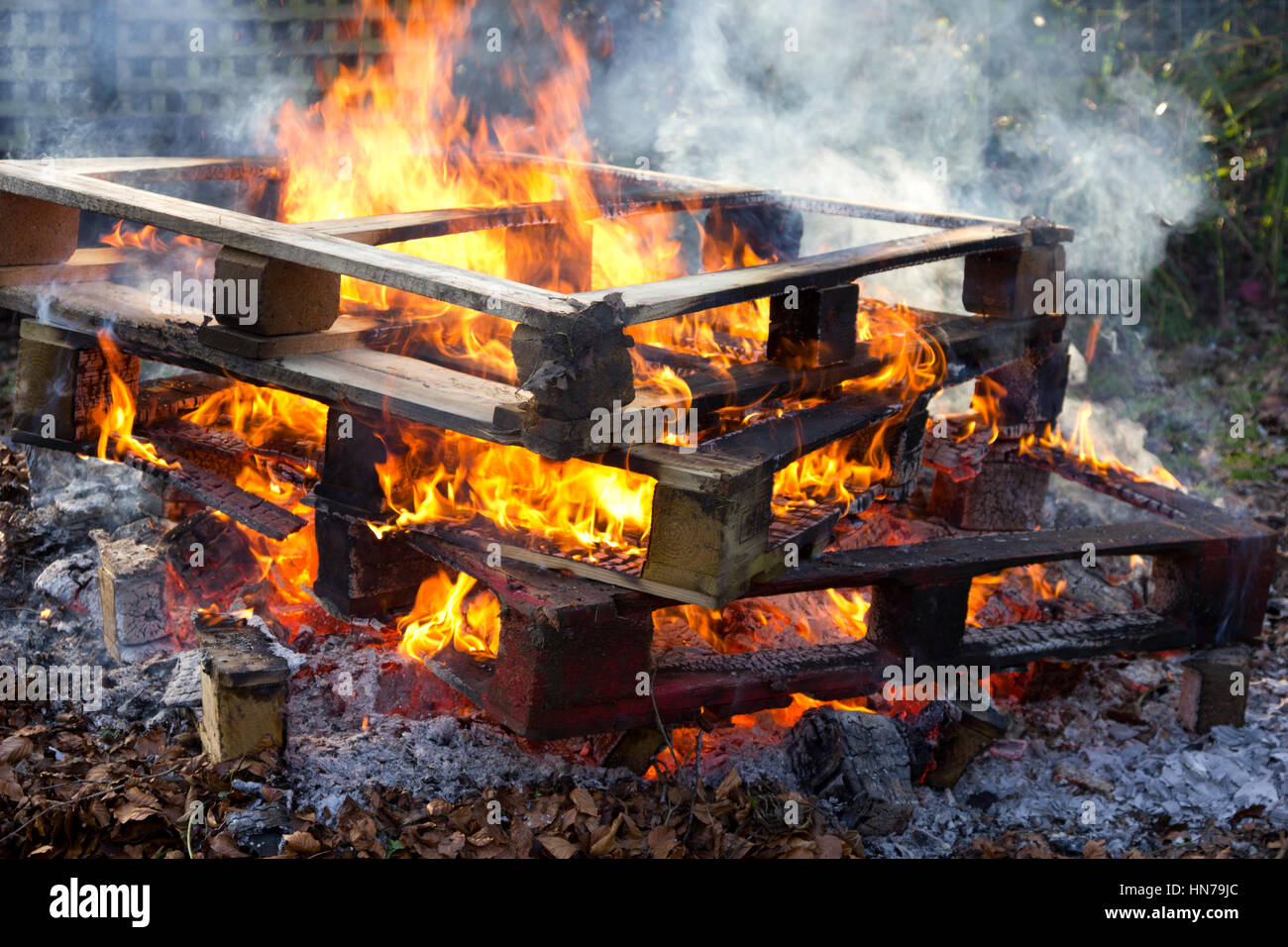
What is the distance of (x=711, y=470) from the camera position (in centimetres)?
335

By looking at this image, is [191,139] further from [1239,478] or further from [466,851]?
[1239,478]

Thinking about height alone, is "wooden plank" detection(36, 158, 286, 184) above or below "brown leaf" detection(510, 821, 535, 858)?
above

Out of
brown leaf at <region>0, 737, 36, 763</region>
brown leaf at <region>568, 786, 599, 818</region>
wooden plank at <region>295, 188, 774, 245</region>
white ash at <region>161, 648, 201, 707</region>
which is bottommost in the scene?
brown leaf at <region>568, 786, 599, 818</region>

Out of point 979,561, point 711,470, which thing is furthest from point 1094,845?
point 711,470

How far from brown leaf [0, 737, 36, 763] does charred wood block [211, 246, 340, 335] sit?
1.45 meters

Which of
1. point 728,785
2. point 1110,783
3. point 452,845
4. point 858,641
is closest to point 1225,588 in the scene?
point 1110,783

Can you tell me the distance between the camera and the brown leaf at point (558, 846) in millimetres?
3520

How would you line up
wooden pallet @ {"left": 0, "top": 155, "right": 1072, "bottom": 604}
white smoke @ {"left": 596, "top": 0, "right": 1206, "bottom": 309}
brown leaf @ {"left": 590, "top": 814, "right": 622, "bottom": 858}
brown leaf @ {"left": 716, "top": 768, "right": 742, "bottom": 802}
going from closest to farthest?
wooden pallet @ {"left": 0, "top": 155, "right": 1072, "bottom": 604}
brown leaf @ {"left": 590, "top": 814, "right": 622, "bottom": 858}
brown leaf @ {"left": 716, "top": 768, "right": 742, "bottom": 802}
white smoke @ {"left": 596, "top": 0, "right": 1206, "bottom": 309}

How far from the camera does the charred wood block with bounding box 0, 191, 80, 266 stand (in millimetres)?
4684

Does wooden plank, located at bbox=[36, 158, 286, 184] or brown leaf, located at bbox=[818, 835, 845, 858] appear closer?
brown leaf, located at bbox=[818, 835, 845, 858]

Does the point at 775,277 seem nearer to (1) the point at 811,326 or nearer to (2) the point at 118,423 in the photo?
(1) the point at 811,326

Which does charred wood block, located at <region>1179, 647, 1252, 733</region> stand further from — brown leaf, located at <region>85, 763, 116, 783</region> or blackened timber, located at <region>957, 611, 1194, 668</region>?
brown leaf, located at <region>85, 763, 116, 783</region>

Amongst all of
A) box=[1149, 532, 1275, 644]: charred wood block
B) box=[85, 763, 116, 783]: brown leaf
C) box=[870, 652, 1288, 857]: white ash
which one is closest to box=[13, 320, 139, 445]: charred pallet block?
box=[85, 763, 116, 783]: brown leaf

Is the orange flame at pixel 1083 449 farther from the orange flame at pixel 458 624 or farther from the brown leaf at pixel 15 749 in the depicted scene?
the brown leaf at pixel 15 749
